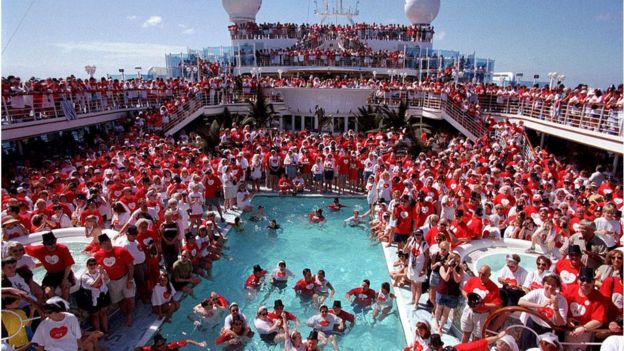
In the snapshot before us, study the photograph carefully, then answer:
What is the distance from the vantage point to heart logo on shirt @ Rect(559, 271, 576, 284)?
5.95 metres

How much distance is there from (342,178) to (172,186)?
6.88 meters

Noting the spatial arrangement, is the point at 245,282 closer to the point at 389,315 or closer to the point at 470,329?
the point at 389,315

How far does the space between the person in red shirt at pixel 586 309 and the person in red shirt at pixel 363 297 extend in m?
3.66

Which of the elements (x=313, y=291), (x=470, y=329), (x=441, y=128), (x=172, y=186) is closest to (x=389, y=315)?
(x=313, y=291)

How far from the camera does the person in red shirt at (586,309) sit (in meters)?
5.28

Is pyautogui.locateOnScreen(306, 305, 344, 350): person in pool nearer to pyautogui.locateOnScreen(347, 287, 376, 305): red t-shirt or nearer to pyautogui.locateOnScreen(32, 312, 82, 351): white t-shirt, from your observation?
pyautogui.locateOnScreen(347, 287, 376, 305): red t-shirt

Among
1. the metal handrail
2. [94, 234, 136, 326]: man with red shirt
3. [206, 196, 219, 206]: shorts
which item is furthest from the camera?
the metal handrail

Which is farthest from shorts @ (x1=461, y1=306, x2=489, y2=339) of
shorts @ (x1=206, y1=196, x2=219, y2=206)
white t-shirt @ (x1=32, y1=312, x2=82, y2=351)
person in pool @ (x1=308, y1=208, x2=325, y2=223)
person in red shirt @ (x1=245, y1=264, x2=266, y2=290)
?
shorts @ (x1=206, y1=196, x2=219, y2=206)

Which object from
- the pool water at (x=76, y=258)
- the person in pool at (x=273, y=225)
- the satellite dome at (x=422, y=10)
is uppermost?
the satellite dome at (x=422, y=10)

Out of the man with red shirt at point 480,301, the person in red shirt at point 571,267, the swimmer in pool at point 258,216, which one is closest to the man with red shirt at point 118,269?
the man with red shirt at point 480,301

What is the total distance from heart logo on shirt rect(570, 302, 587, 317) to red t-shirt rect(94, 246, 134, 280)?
6708 mm

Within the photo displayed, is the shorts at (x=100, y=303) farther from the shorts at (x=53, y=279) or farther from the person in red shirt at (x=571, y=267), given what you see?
the person in red shirt at (x=571, y=267)

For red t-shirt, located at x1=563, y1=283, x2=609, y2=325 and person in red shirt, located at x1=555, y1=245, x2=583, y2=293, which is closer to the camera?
red t-shirt, located at x1=563, y1=283, x2=609, y2=325

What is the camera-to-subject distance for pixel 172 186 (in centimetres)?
1085
